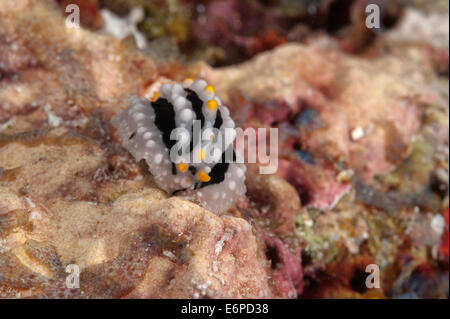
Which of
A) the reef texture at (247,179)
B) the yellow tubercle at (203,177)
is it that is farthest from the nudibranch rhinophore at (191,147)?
the reef texture at (247,179)

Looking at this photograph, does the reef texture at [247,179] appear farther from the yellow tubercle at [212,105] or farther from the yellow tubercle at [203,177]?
the yellow tubercle at [212,105]

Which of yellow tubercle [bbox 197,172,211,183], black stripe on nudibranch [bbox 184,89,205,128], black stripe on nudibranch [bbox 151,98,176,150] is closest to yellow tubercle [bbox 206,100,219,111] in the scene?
black stripe on nudibranch [bbox 184,89,205,128]

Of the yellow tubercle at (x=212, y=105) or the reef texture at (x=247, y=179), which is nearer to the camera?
the reef texture at (x=247, y=179)

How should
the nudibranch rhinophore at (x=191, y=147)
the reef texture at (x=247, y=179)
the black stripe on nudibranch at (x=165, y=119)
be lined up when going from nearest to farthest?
the reef texture at (x=247, y=179) → the nudibranch rhinophore at (x=191, y=147) → the black stripe on nudibranch at (x=165, y=119)

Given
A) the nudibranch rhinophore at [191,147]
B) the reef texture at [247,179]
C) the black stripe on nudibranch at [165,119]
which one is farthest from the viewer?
the black stripe on nudibranch at [165,119]

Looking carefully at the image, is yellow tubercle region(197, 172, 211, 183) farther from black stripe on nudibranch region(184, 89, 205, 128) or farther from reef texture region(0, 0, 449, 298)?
black stripe on nudibranch region(184, 89, 205, 128)

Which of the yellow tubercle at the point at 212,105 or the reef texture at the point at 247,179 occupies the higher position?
the yellow tubercle at the point at 212,105

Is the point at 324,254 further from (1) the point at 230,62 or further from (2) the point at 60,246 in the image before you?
(1) the point at 230,62
